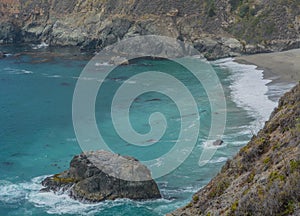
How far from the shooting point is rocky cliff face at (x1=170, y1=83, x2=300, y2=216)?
389 inches

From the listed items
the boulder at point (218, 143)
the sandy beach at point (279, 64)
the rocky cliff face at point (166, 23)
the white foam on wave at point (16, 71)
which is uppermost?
the rocky cliff face at point (166, 23)

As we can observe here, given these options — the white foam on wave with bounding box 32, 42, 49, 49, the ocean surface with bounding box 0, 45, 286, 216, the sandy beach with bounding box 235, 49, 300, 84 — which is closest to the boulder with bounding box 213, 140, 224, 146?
the ocean surface with bounding box 0, 45, 286, 216

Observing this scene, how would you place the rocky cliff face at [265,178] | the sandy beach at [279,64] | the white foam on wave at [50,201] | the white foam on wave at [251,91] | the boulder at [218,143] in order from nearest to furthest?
the rocky cliff face at [265,178], the white foam on wave at [50,201], the boulder at [218,143], the white foam on wave at [251,91], the sandy beach at [279,64]

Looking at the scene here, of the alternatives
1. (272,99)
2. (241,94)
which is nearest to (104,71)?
(241,94)

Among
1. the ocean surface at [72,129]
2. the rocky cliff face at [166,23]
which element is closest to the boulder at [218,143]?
the ocean surface at [72,129]

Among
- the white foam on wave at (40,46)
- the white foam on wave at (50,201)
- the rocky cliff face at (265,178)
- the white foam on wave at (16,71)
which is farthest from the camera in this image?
the white foam on wave at (40,46)

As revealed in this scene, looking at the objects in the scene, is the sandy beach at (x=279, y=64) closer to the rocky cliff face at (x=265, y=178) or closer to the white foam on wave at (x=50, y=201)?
the white foam on wave at (x=50, y=201)

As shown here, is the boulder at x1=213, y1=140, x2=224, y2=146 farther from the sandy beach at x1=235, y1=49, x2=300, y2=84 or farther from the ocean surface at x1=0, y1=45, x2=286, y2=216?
the sandy beach at x1=235, y1=49, x2=300, y2=84

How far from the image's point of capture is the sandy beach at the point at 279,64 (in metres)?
55.4

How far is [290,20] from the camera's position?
76188 mm

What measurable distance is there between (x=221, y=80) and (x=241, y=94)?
27.1ft

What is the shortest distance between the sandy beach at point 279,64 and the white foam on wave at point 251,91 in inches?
49.0

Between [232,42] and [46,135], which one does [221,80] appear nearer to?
[232,42]

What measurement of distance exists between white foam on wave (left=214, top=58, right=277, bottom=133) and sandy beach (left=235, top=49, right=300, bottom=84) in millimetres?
1244
